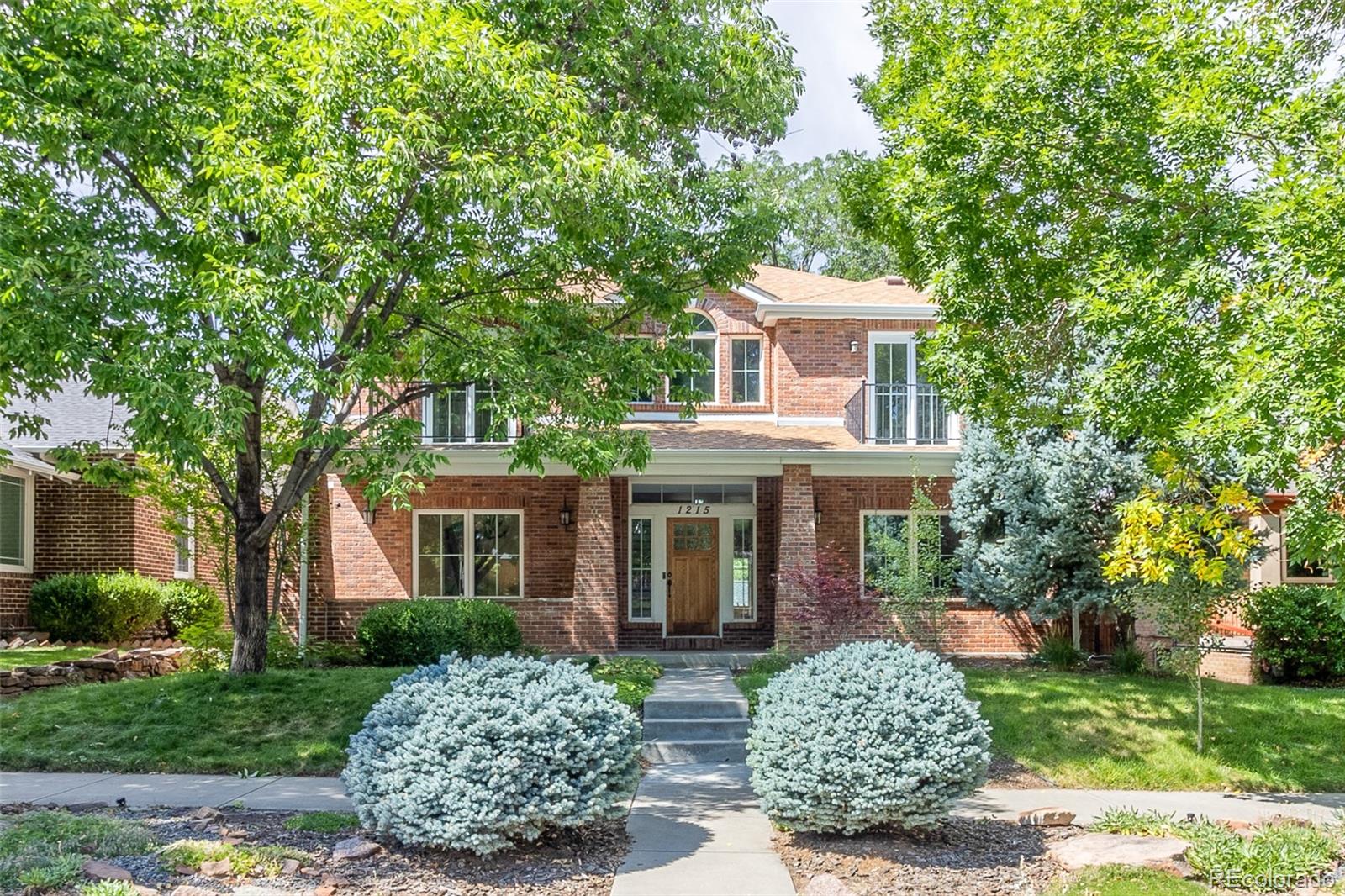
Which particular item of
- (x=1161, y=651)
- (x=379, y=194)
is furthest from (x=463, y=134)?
(x=1161, y=651)

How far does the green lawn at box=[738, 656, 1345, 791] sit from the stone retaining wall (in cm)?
780

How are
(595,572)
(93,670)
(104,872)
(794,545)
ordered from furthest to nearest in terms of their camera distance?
1. (794,545)
2. (595,572)
3. (93,670)
4. (104,872)

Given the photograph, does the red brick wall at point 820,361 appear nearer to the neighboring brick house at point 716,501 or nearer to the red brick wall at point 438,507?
the neighboring brick house at point 716,501

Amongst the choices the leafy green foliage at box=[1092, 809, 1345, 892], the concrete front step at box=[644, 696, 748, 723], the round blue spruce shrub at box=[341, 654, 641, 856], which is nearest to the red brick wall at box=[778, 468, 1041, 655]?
the concrete front step at box=[644, 696, 748, 723]

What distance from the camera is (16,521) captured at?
17297mm

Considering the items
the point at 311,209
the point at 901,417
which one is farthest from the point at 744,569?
the point at 311,209

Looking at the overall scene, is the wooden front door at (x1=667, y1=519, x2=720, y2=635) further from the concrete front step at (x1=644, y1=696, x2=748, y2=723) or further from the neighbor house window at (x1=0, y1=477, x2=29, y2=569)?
the neighbor house window at (x1=0, y1=477, x2=29, y2=569)

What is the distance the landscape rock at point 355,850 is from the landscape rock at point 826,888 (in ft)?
8.78

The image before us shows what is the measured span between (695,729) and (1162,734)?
15.5 feet

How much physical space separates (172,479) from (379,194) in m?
7.59

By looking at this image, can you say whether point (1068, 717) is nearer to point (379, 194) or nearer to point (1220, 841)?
point (1220, 841)

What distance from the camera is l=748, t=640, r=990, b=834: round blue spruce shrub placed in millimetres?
6773

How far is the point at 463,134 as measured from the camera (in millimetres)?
9570

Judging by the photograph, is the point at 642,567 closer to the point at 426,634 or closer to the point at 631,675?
the point at 426,634
